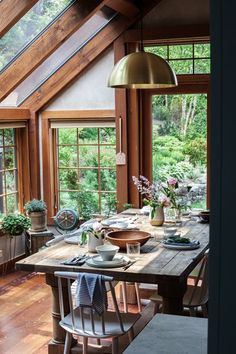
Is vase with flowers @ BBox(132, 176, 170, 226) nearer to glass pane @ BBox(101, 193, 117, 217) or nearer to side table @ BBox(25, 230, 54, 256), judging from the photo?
glass pane @ BBox(101, 193, 117, 217)

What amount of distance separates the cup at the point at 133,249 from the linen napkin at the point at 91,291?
1.83ft

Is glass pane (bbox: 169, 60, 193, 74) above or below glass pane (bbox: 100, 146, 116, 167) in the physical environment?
above

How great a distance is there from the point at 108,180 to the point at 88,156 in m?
0.39

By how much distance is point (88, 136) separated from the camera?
6418mm

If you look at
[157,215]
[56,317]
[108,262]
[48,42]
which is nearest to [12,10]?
[48,42]

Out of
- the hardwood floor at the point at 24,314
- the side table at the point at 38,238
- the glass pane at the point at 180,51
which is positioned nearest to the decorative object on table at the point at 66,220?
the side table at the point at 38,238

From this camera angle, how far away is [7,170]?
6.32m

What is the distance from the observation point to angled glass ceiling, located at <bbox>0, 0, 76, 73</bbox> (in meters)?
4.94

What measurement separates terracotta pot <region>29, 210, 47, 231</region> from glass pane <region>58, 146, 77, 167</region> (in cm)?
71

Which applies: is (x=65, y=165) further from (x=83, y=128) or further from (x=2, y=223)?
(x=2, y=223)

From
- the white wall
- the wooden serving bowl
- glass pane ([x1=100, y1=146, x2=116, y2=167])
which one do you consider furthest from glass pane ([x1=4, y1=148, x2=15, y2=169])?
the wooden serving bowl

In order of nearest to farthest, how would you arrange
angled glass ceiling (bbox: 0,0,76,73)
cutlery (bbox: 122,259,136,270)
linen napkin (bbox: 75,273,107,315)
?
linen napkin (bbox: 75,273,107,315) < cutlery (bbox: 122,259,136,270) < angled glass ceiling (bbox: 0,0,76,73)

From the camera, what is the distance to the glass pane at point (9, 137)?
20.5 ft

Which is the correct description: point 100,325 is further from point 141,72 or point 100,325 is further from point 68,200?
point 68,200
